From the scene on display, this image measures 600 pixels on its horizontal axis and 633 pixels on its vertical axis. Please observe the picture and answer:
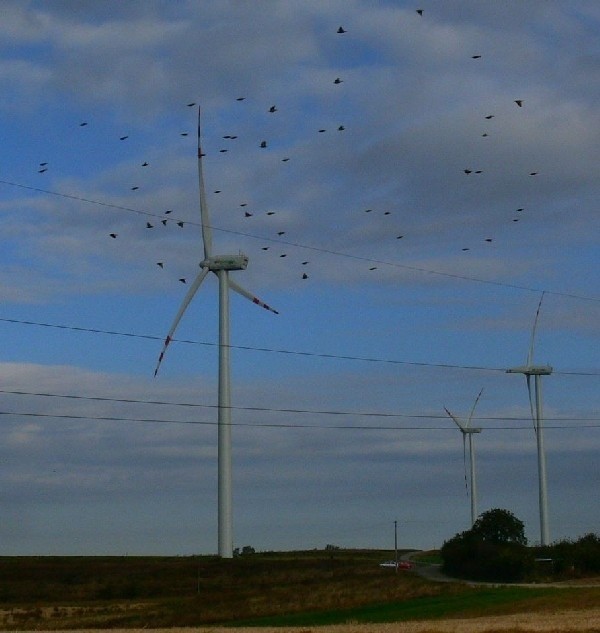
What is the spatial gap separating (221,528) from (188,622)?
33.6 metres

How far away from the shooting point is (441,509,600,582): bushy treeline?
141 metres

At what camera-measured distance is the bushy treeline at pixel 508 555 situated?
14112 cm

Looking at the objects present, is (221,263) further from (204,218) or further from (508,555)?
(508,555)

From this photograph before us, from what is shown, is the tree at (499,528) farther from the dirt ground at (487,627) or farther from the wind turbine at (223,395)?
the dirt ground at (487,627)

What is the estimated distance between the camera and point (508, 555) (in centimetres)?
14212

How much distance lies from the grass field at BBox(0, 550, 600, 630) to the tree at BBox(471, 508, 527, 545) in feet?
70.9

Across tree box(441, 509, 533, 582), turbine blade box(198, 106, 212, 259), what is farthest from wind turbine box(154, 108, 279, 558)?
tree box(441, 509, 533, 582)

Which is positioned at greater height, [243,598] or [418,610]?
[243,598]

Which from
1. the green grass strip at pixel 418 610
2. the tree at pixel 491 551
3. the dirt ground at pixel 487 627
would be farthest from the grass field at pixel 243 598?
the tree at pixel 491 551

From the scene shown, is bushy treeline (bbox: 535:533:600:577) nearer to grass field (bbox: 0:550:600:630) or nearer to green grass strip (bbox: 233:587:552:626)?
grass field (bbox: 0:550:600:630)

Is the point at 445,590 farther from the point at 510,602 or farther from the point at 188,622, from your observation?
the point at 188,622

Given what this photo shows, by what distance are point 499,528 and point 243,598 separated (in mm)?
67254

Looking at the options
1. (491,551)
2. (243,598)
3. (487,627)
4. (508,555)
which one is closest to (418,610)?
(243,598)

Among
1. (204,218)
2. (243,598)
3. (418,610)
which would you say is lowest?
(418,610)
